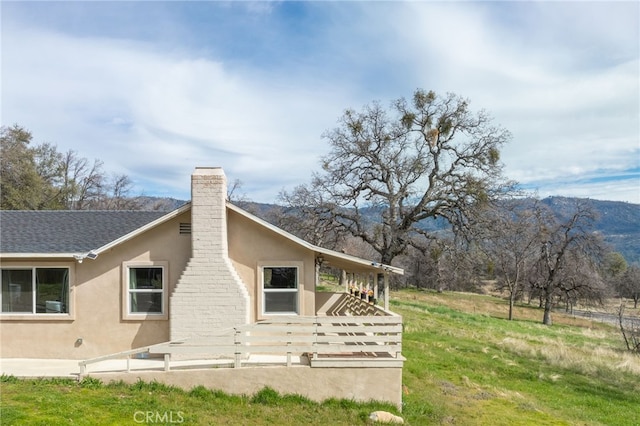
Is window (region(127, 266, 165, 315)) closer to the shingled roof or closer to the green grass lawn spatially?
the shingled roof

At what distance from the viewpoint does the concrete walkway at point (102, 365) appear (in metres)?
10.7

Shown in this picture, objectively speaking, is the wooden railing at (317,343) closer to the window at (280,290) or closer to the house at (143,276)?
the house at (143,276)

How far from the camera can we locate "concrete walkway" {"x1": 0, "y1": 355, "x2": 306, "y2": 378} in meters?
10.7

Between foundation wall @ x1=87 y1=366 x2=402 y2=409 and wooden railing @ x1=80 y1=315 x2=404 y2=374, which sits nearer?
foundation wall @ x1=87 y1=366 x2=402 y2=409

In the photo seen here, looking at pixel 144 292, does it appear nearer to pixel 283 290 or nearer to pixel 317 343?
pixel 283 290

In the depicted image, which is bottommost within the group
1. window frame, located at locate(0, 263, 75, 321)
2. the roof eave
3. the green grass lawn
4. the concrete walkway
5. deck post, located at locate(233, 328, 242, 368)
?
the green grass lawn

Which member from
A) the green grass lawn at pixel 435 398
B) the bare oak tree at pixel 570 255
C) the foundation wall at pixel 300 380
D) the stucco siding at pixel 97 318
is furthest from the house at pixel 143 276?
the bare oak tree at pixel 570 255

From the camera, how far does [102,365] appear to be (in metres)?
11.3

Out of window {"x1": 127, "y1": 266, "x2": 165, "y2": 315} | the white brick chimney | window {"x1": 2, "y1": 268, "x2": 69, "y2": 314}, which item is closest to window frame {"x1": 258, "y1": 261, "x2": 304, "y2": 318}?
the white brick chimney

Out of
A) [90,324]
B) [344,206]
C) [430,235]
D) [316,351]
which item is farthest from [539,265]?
[90,324]

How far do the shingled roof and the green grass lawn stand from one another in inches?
156

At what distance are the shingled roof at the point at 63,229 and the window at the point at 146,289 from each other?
154cm

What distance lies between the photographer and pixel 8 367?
36.8 ft

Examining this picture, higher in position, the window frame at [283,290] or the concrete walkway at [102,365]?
the window frame at [283,290]
